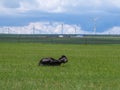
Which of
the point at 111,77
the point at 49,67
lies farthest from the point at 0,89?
the point at 49,67

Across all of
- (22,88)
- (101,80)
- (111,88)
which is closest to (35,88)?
(22,88)

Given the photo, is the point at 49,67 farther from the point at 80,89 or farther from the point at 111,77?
the point at 80,89

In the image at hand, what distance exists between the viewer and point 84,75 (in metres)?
21.2

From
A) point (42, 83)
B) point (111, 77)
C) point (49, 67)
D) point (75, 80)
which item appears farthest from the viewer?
point (49, 67)

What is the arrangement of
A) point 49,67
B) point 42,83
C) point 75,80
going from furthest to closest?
1. point 49,67
2. point 75,80
3. point 42,83

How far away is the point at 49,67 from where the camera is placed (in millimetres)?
25625

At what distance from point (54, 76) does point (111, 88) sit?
16.3ft

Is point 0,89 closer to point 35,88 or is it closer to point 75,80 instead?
point 35,88

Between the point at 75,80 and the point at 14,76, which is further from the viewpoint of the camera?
the point at 14,76

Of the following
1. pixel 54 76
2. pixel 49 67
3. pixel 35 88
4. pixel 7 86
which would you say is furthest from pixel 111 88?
pixel 49 67

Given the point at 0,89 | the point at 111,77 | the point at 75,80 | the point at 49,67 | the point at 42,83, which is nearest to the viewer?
the point at 0,89

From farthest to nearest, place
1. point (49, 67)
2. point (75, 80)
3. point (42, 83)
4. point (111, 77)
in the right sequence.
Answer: point (49, 67) < point (111, 77) < point (75, 80) < point (42, 83)

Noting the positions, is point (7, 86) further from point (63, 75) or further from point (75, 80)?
point (63, 75)

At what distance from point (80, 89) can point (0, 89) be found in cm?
270
